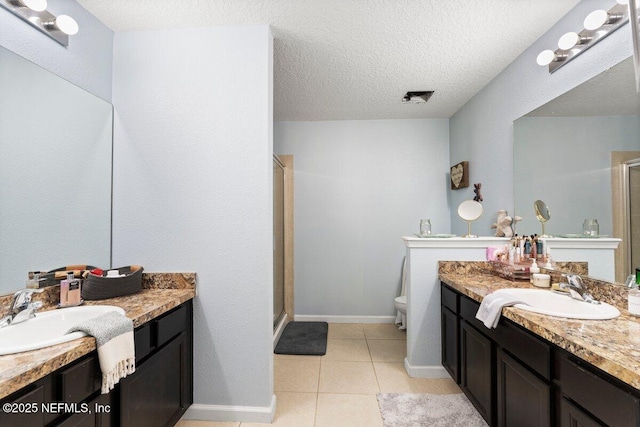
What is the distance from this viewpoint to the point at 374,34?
6.64 feet

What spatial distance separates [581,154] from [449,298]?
1.19 metres

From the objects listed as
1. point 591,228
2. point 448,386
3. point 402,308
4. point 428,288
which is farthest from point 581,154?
point 402,308

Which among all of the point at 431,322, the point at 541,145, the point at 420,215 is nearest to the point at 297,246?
the point at 420,215

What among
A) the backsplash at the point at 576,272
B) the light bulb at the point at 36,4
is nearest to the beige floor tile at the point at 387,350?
the backsplash at the point at 576,272

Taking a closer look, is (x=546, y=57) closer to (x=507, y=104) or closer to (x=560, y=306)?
(x=507, y=104)

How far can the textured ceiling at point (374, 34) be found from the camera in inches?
69.2

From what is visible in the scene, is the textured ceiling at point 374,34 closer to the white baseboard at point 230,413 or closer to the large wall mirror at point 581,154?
the large wall mirror at point 581,154

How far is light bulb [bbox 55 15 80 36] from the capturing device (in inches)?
60.7

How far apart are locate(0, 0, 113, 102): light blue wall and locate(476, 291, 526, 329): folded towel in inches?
101

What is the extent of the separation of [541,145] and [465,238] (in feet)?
2.69

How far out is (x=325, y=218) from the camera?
3672 mm

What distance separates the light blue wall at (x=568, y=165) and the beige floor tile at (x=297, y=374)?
6.43 feet

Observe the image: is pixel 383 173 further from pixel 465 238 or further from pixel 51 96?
pixel 51 96

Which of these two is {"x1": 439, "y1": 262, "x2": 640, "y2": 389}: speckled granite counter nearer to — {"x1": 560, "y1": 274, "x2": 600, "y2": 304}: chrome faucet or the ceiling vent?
{"x1": 560, "y1": 274, "x2": 600, "y2": 304}: chrome faucet
